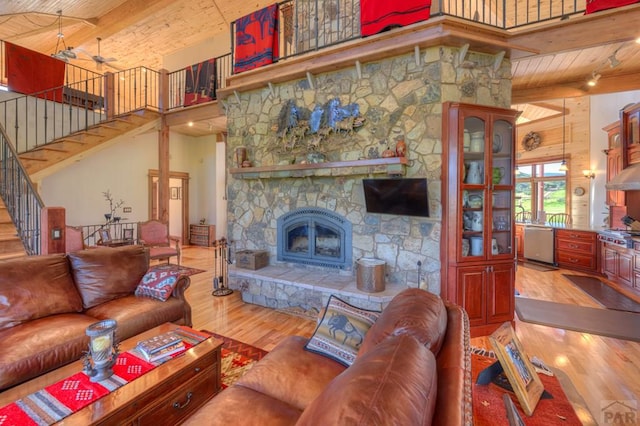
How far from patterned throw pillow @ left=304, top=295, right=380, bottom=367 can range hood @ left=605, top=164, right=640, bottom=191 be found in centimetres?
493

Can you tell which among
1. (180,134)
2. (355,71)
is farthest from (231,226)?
(180,134)

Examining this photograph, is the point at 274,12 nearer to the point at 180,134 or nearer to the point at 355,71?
the point at 355,71

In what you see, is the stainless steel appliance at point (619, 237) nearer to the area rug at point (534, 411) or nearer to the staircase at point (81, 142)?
the area rug at point (534, 411)

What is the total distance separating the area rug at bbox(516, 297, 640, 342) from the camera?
308cm

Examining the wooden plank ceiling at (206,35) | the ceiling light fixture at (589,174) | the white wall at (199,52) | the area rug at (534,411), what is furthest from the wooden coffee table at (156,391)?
the ceiling light fixture at (589,174)

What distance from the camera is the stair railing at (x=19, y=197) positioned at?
3242 mm

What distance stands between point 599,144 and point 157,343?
8518 millimetres

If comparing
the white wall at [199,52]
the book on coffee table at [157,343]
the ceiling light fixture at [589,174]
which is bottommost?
the book on coffee table at [157,343]

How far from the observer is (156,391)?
58.3 inches

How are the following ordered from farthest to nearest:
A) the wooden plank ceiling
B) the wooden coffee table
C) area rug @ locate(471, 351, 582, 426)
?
the wooden plank ceiling → the wooden coffee table → area rug @ locate(471, 351, 582, 426)

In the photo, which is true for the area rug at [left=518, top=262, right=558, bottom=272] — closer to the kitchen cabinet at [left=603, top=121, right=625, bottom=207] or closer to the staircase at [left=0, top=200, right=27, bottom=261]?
the kitchen cabinet at [left=603, top=121, right=625, bottom=207]

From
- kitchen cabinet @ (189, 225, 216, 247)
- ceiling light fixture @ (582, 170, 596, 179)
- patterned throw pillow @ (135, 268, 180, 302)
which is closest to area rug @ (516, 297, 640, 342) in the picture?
patterned throw pillow @ (135, 268, 180, 302)

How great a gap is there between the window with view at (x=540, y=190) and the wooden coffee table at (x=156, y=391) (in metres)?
7.77

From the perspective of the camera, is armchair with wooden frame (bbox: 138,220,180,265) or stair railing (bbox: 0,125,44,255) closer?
stair railing (bbox: 0,125,44,255)
